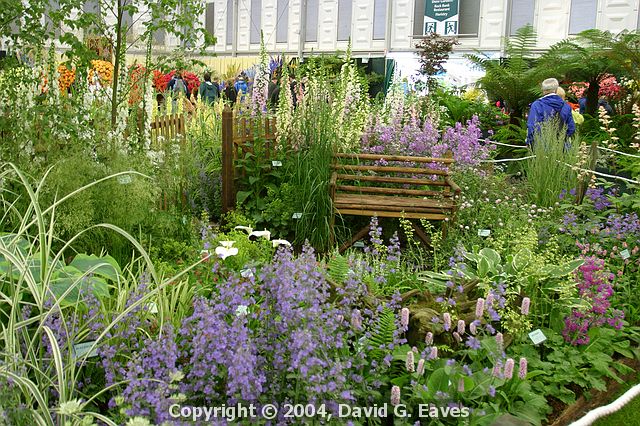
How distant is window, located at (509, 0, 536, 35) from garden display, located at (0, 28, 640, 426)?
1050 centimetres

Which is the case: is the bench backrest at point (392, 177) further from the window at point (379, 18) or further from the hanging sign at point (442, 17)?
the window at point (379, 18)

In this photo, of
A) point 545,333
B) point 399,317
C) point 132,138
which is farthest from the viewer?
point 132,138

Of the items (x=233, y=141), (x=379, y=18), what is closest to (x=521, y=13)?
(x=379, y=18)

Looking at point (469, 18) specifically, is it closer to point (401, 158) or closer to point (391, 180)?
point (401, 158)

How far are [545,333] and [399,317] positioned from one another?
85 cm

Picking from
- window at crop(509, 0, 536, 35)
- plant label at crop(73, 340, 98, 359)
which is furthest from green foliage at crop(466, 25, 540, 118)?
plant label at crop(73, 340, 98, 359)

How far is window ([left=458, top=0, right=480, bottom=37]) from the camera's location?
17.6 m

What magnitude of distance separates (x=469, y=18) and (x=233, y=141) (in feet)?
44.1

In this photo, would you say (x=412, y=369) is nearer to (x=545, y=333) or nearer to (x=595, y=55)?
(x=545, y=333)

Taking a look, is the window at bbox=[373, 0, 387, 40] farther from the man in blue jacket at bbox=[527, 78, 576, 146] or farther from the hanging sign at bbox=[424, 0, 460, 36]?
the man in blue jacket at bbox=[527, 78, 576, 146]

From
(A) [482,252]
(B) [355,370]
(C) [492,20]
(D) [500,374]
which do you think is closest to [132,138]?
(A) [482,252]

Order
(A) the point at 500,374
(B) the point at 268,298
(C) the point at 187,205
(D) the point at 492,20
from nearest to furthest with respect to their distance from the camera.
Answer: (B) the point at 268,298 → (A) the point at 500,374 → (C) the point at 187,205 → (D) the point at 492,20

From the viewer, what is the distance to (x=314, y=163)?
5.38 meters

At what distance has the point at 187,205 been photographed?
5.37 meters
